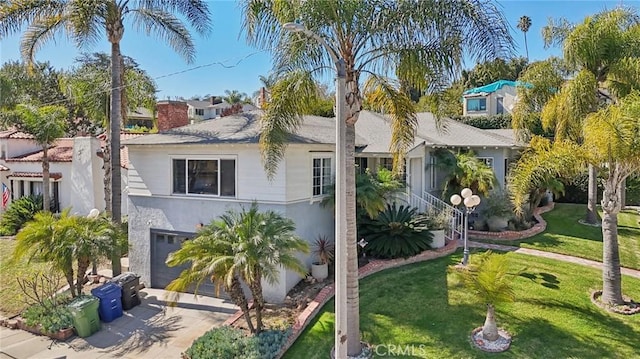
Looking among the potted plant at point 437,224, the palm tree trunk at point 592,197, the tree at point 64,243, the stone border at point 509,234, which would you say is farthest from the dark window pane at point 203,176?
the palm tree trunk at point 592,197

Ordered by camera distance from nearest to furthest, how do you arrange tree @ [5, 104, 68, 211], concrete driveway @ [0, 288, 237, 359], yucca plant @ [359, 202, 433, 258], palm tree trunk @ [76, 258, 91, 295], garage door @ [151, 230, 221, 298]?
1. concrete driveway @ [0, 288, 237, 359]
2. palm tree trunk @ [76, 258, 91, 295]
3. garage door @ [151, 230, 221, 298]
4. yucca plant @ [359, 202, 433, 258]
5. tree @ [5, 104, 68, 211]

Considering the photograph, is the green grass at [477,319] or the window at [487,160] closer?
the green grass at [477,319]

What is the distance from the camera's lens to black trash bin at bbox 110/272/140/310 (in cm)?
1298

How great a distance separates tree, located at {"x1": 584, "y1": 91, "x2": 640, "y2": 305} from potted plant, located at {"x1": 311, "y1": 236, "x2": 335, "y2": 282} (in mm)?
8186

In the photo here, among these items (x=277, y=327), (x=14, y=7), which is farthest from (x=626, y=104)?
(x=14, y=7)

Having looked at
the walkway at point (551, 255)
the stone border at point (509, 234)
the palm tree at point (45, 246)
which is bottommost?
the walkway at point (551, 255)

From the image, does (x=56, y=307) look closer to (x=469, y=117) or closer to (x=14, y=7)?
(x=14, y=7)

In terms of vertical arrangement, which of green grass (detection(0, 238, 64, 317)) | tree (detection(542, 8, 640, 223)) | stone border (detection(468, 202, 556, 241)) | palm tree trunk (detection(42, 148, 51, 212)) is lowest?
green grass (detection(0, 238, 64, 317))

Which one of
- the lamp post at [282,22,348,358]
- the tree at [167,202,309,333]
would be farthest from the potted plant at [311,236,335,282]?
the lamp post at [282,22,348,358]

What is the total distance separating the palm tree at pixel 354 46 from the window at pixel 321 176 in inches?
183

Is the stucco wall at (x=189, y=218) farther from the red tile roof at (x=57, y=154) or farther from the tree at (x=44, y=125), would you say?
the red tile roof at (x=57, y=154)

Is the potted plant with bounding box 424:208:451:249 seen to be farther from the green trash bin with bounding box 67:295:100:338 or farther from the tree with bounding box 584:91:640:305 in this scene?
the green trash bin with bounding box 67:295:100:338

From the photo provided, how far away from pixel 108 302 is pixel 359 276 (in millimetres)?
8032

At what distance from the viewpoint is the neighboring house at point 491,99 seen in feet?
133
